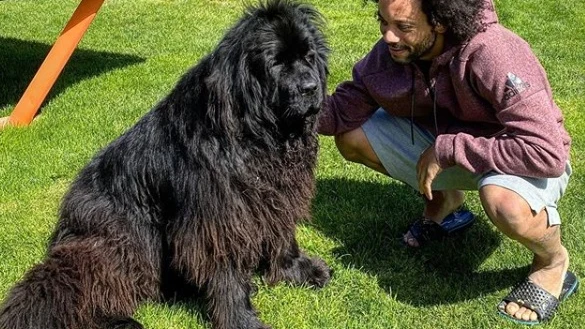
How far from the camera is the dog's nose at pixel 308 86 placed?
242 centimetres

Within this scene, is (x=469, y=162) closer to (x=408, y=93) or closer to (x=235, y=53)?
(x=408, y=93)

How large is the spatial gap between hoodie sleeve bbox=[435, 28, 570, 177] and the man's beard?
0.57 ft

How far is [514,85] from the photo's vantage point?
2.60m

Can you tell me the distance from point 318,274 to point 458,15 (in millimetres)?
1348

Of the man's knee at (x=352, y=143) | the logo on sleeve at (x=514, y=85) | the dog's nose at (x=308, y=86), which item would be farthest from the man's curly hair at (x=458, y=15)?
the man's knee at (x=352, y=143)

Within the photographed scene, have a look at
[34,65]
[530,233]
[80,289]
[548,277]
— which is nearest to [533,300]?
[548,277]

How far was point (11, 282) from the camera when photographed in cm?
324

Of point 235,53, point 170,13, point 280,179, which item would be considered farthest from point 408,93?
point 170,13

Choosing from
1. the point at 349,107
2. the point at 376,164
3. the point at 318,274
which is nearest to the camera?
the point at 318,274

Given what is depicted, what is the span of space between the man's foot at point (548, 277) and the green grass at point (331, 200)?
0.29 feet

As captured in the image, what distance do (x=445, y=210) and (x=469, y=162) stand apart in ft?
2.78

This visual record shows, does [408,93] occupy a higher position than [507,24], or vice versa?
[408,93]

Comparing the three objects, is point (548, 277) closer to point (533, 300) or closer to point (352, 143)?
point (533, 300)

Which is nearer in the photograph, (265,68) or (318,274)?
(265,68)
